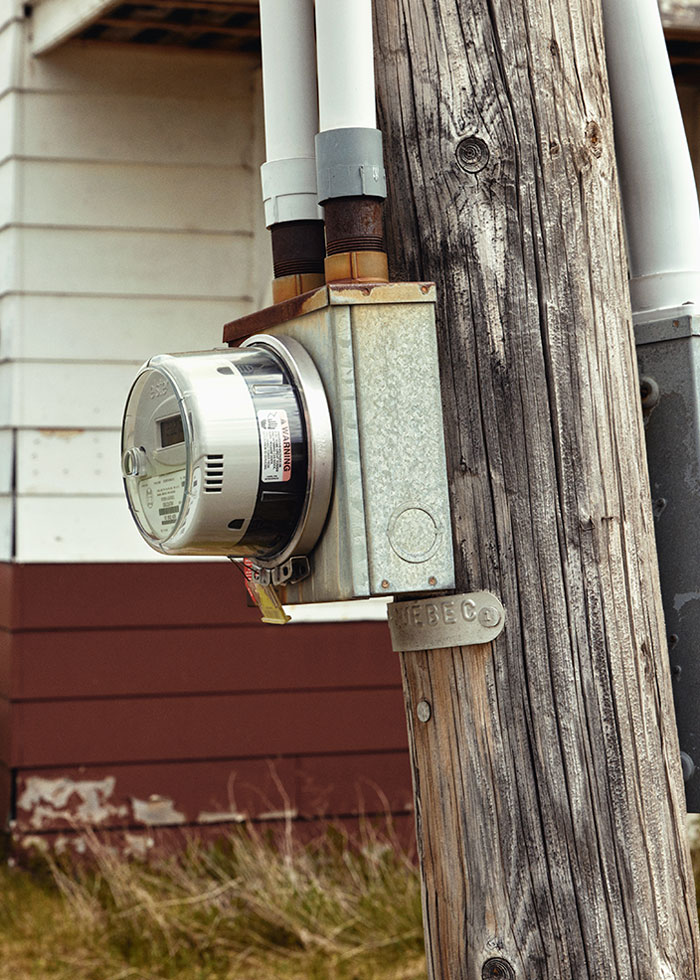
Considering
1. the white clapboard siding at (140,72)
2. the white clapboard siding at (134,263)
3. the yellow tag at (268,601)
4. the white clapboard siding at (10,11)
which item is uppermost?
the white clapboard siding at (10,11)

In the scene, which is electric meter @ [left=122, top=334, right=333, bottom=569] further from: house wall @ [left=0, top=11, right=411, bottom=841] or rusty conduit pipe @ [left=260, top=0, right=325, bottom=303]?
house wall @ [left=0, top=11, right=411, bottom=841]

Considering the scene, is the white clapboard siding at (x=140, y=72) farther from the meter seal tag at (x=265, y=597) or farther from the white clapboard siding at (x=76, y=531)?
the meter seal tag at (x=265, y=597)

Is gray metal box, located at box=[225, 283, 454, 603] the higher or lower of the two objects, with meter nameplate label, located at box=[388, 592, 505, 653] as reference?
higher

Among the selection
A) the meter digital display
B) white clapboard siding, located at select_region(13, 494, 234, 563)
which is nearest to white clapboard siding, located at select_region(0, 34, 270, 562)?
white clapboard siding, located at select_region(13, 494, 234, 563)

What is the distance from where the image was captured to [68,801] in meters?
4.46

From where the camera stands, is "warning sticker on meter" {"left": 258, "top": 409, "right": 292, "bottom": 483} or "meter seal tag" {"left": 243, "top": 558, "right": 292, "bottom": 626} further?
"meter seal tag" {"left": 243, "top": 558, "right": 292, "bottom": 626}

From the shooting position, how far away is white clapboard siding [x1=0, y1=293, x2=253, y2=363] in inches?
177

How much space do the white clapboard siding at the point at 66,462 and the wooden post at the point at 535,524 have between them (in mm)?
3070

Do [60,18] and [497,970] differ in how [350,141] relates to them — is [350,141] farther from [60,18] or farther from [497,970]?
[60,18]

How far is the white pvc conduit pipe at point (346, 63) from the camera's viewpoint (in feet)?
4.95

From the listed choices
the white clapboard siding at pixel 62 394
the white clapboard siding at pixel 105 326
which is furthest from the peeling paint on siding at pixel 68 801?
the white clapboard siding at pixel 105 326

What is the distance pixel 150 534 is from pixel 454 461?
0.39 meters

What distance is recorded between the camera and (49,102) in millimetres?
4539

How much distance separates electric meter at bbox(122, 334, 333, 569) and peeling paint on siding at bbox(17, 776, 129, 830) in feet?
10.4
